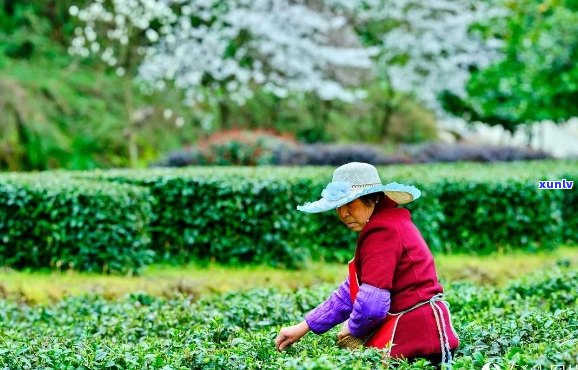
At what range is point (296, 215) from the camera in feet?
28.9

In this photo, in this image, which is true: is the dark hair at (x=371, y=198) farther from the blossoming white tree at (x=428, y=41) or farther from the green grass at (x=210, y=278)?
Result: the blossoming white tree at (x=428, y=41)

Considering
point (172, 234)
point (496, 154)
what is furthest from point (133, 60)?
point (172, 234)

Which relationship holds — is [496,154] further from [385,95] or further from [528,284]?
[528,284]

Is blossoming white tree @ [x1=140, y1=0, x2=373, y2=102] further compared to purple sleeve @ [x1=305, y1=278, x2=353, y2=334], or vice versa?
blossoming white tree @ [x1=140, y1=0, x2=373, y2=102]

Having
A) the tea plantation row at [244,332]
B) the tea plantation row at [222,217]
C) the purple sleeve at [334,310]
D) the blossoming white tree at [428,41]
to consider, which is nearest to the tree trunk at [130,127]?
the blossoming white tree at [428,41]

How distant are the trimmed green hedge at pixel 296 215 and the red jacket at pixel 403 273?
193 inches

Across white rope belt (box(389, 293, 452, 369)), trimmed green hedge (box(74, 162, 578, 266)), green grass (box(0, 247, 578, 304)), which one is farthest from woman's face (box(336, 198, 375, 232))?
trimmed green hedge (box(74, 162, 578, 266))

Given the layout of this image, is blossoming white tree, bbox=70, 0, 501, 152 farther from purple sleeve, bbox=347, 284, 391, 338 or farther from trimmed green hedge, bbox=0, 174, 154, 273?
purple sleeve, bbox=347, 284, 391, 338

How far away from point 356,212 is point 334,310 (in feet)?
1.58

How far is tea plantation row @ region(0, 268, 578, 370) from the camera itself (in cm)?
352

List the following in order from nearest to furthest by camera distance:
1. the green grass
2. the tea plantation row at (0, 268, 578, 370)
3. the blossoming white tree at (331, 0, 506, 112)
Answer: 1. the tea plantation row at (0, 268, 578, 370)
2. the green grass
3. the blossoming white tree at (331, 0, 506, 112)

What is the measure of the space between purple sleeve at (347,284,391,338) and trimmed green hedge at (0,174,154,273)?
15.4ft

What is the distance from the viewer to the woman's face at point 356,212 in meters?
3.85

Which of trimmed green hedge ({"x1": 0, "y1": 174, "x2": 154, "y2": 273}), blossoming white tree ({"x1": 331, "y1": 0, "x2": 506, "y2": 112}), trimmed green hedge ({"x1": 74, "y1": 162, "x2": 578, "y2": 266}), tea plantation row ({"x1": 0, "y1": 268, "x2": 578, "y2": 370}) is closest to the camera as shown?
tea plantation row ({"x1": 0, "y1": 268, "x2": 578, "y2": 370})
